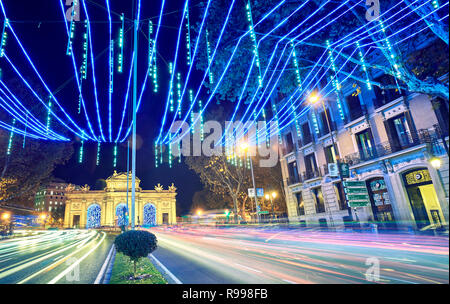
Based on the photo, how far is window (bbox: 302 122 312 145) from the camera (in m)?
24.9

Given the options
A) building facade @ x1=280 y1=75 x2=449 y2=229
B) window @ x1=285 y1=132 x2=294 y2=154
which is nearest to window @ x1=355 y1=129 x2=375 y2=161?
building facade @ x1=280 y1=75 x2=449 y2=229

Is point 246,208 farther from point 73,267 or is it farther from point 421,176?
point 73,267

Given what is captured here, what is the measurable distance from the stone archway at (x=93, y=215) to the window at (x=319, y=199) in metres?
68.4

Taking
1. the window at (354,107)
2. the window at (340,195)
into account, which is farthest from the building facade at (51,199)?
the window at (354,107)

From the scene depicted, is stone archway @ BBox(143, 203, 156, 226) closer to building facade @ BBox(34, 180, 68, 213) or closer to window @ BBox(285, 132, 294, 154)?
window @ BBox(285, 132, 294, 154)

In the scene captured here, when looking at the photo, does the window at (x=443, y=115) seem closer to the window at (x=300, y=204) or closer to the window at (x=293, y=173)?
the window at (x=293, y=173)

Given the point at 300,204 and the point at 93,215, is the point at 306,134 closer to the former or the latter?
the point at 300,204

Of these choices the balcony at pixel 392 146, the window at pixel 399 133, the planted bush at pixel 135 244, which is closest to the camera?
the planted bush at pixel 135 244

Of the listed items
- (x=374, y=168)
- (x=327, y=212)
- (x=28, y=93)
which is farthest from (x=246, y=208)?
(x=28, y=93)

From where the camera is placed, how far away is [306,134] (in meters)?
25.5

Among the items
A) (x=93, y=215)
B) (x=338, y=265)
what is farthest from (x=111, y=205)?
(x=338, y=265)

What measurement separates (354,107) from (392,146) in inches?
189

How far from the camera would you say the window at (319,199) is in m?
Answer: 23.2
